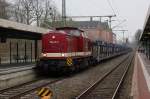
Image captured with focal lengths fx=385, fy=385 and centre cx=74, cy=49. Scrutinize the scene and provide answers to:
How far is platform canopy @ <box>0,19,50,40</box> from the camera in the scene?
24378mm

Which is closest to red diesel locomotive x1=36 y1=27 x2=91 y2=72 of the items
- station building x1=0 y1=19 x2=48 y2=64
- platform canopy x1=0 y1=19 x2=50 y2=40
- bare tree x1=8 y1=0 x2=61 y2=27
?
platform canopy x1=0 y1=19 x2=50 y2=40

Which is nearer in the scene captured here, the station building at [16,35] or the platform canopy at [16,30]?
the platform canopy at [16,30]

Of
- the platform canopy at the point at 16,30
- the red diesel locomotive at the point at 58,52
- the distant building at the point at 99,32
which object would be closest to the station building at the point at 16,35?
the platform canopy at the point at 16,30

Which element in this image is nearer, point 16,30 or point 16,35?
point 16,30

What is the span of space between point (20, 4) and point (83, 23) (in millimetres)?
52588

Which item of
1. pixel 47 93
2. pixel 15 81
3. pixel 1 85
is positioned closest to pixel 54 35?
pixel 15 81

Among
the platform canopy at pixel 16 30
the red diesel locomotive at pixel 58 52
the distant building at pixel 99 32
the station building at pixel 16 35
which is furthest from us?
→ the distant building at pixel 99 32

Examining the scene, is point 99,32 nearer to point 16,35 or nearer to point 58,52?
point 16,35

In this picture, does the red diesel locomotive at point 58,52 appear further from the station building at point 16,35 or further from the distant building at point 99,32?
the distant building at point 99,32

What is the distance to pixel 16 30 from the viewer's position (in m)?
26.7

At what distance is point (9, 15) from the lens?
253 ft

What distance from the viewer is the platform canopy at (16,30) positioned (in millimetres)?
24378

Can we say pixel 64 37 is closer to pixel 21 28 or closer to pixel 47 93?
pixel 21 28

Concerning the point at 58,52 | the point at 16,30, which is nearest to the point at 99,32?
the point at 16,30
